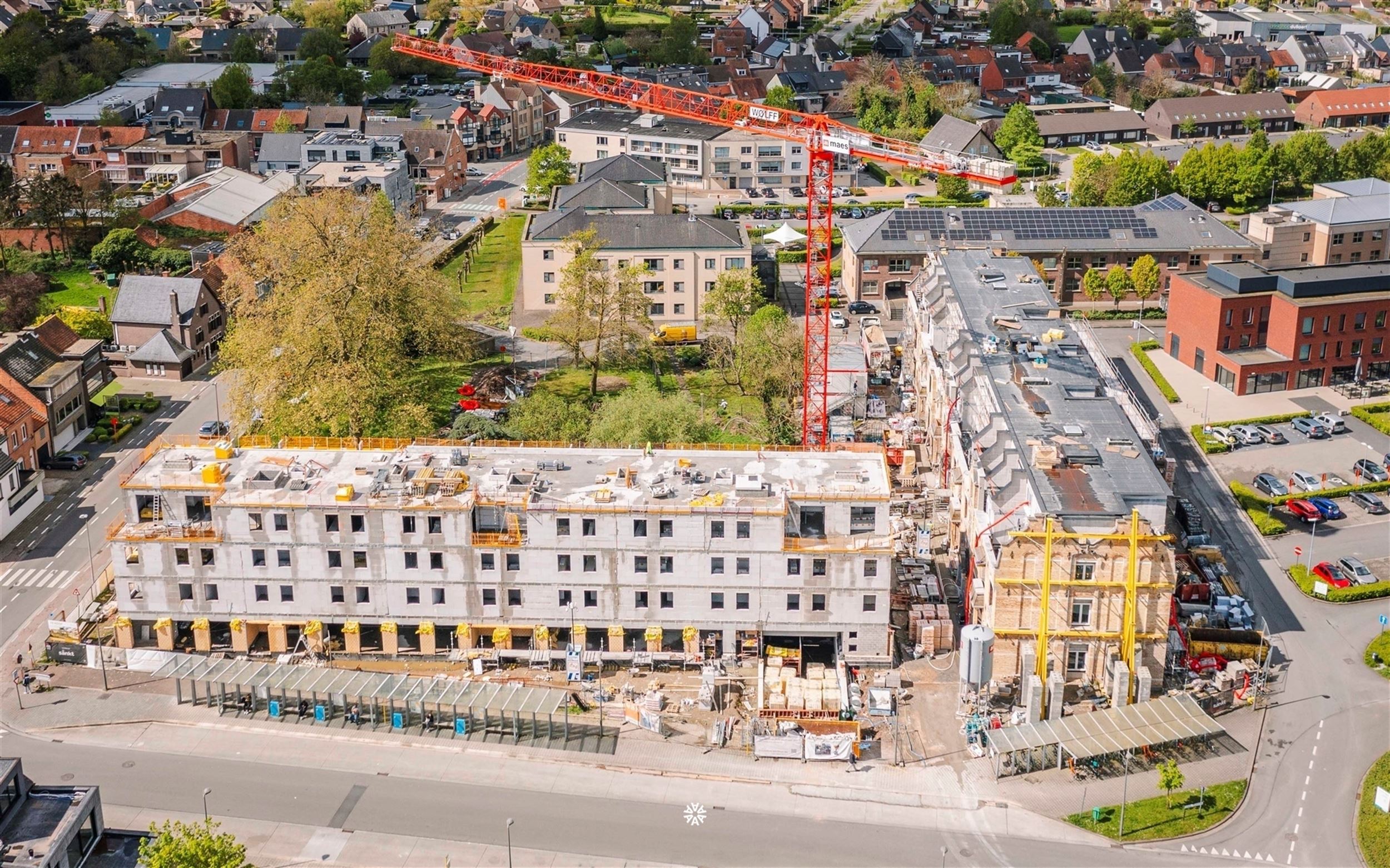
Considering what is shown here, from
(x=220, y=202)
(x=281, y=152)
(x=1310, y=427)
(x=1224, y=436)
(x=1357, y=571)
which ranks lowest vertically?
(x=1357, y=571)

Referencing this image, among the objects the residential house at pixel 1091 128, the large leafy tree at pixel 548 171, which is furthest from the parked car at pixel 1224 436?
the residential house at pixel 1091 128

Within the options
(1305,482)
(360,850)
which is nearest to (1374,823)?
(1305,482)

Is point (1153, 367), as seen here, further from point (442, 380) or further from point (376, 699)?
point (376, 699)

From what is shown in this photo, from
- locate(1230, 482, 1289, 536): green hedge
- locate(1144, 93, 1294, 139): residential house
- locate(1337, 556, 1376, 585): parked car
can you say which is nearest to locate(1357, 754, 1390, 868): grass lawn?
locate(1337, 556, 1376, 585): parked car

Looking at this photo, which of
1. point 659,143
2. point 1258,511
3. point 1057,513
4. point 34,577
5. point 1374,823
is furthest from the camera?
point 659,143

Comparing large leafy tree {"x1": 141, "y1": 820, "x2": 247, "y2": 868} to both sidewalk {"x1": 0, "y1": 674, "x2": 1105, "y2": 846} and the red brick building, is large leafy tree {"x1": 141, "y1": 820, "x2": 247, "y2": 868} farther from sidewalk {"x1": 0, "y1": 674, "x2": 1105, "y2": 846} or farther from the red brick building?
the red brick building

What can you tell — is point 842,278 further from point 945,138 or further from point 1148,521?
point 1148,521
